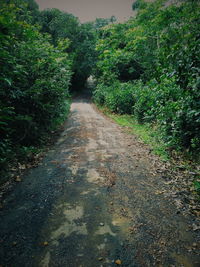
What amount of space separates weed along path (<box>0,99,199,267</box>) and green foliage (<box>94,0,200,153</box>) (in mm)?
1665

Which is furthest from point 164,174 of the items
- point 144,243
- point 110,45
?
point 110,45

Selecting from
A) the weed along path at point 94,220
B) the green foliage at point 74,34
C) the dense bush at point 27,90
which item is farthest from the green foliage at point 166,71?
the green foliage at point 74,34

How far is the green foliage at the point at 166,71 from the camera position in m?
3.30

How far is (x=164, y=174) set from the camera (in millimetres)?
4656

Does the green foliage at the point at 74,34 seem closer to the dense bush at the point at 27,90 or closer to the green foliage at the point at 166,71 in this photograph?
the green foliage at the point at 166,71

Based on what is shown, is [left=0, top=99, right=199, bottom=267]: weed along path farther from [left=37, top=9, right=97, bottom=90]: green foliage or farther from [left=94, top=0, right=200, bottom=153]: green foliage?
[left=37, top=9, right=97, bottom=90]: green foliage

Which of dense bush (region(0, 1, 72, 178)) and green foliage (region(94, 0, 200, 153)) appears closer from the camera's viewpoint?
green foliage (region(94, 0, 200, 153))

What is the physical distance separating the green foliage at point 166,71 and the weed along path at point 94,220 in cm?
166

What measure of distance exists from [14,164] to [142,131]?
6190mm

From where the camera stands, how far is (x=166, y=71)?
15.1ft

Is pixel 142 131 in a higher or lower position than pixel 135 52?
lower

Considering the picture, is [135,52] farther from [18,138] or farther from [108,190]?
[108,190]

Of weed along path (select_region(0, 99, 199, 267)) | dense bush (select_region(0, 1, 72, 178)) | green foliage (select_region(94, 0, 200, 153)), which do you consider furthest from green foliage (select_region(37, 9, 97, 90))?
weed along path (select_region(0, 99, 199, 267))

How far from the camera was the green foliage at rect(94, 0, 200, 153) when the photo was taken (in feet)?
10.8
